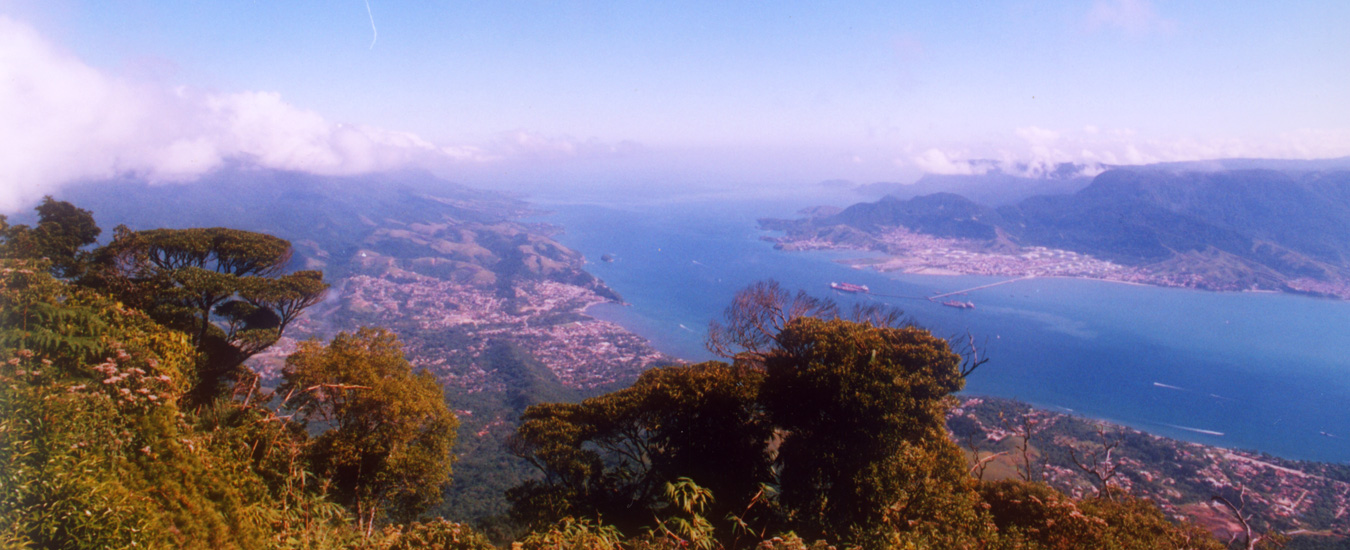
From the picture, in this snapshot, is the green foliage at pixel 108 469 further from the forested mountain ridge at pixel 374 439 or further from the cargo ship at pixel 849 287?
the cargo ship at pixel 849 287

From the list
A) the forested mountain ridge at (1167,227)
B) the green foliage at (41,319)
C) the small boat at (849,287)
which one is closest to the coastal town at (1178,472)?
the green foliage at (41,319)

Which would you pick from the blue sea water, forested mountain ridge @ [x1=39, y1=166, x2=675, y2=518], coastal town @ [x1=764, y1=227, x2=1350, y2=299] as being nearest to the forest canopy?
forested mountain ridge @ [x1=39, y1=166, x2=675, y2=518]

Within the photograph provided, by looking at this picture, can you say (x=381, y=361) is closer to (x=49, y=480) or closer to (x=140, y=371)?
(x=140, y=371)

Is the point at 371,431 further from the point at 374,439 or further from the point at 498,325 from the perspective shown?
the point at 498,325

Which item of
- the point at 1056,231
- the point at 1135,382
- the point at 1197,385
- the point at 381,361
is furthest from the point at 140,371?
the point at 1056,231

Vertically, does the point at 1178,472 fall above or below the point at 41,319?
below

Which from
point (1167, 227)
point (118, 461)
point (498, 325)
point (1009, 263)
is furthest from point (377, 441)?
point (1167, 227)
